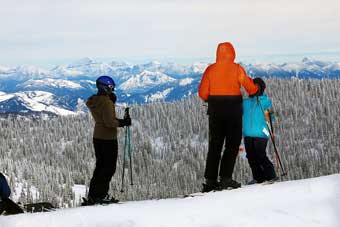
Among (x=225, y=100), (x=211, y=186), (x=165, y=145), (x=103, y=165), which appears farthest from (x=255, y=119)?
(x=165, y=145)

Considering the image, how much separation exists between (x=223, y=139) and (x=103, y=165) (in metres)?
2.37

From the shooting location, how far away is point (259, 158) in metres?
9.20

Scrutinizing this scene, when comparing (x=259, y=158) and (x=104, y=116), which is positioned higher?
(x=104, y=116)

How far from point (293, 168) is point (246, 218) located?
67.3 ft

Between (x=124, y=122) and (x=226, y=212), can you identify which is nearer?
(x=226, y=212)

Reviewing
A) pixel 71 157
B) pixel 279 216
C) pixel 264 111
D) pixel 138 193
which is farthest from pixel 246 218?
pixel 71 157

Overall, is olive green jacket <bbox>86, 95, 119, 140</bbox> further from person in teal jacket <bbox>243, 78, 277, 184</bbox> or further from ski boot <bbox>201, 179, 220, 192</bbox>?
person in teal jacket <bbox>243, 78, 277, 184</bbox>

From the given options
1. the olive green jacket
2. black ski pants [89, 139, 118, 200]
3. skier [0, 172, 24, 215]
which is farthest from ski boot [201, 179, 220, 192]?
skier [0, 172, 24, 215]

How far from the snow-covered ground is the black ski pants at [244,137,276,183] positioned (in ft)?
5.65

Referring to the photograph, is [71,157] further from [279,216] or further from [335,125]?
[279,216]

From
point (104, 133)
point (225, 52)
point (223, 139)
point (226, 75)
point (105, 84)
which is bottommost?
point (223, 139)

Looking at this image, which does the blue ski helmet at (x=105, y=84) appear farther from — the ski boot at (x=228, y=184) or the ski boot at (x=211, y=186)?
the ski boot at (x=228, y=184)

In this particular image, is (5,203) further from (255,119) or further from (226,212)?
(255,119)

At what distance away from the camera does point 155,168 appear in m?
29.1
